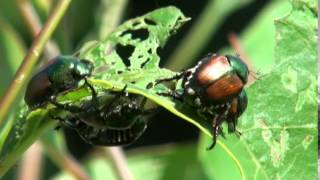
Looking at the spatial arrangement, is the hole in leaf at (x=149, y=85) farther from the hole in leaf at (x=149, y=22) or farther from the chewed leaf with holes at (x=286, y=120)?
the hole in leaf at (x=149, y=22)

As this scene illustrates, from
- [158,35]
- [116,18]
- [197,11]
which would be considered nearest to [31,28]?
[116,18]

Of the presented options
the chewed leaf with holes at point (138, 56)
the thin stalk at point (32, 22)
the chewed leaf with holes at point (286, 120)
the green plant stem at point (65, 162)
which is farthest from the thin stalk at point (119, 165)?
the chewed leaf with holes at point (286, 120)

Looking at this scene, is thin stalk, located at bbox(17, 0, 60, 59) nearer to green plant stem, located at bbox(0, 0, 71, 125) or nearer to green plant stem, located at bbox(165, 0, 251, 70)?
green plant stem, located at bbox(165, 0, 251, 70)

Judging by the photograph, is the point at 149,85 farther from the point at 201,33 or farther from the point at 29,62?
the point at 201,33

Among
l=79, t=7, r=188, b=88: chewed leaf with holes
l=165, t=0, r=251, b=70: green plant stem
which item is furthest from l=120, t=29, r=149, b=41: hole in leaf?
l=165, t=0, r=251, b=70: green plant stem

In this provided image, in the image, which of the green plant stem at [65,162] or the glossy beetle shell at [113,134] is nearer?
the glossy beetle shell at [113,134]

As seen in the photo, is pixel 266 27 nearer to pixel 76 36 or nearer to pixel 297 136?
pixel 76 36
